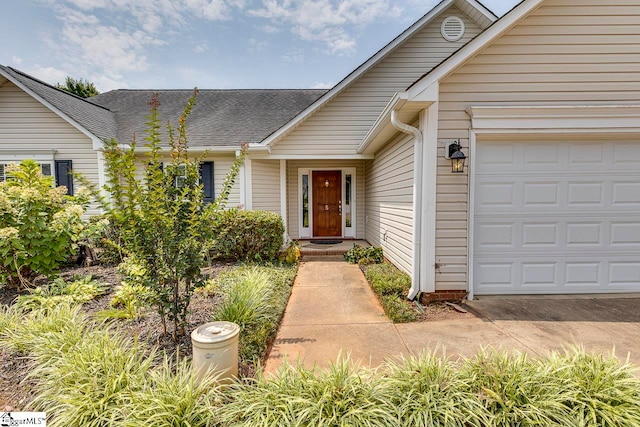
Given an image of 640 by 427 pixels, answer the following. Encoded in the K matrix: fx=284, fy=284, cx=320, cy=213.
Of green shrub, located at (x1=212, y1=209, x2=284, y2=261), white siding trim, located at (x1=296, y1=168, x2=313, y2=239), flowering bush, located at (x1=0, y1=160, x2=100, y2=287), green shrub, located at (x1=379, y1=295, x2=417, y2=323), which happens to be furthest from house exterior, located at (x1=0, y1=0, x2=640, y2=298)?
flowering bush, located at (x1=0, y1=160, x2=100, y2=287)

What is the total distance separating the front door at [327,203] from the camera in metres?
9.06

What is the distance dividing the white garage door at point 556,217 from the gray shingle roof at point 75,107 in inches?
352

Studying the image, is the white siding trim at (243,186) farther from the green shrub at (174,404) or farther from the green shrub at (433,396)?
the green shrub at (433,396)

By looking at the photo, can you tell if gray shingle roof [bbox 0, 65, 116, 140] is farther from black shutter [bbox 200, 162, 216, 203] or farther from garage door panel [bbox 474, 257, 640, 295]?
garage door panel [bbox 474, 257, 640, 295]

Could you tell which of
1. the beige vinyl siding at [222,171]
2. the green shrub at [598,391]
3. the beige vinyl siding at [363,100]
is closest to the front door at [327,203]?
the beige vinyl siding at [363,100]

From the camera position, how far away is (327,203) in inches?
358

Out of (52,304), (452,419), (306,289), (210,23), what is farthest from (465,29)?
(52,304)

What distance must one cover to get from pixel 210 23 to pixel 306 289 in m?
8.41

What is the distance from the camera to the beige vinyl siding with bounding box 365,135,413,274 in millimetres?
4719

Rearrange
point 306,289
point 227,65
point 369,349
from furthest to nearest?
1. point 227,65
2. point 306,289
3. point 369,349

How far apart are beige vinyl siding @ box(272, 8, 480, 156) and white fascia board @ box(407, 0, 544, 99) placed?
3.88 meters

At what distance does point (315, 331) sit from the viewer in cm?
342

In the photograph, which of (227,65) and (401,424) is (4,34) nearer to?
(227,65)

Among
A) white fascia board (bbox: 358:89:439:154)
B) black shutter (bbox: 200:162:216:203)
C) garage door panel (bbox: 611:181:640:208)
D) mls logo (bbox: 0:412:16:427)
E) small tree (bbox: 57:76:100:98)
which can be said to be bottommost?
mls logo (bbox: 0:412:16:427)
